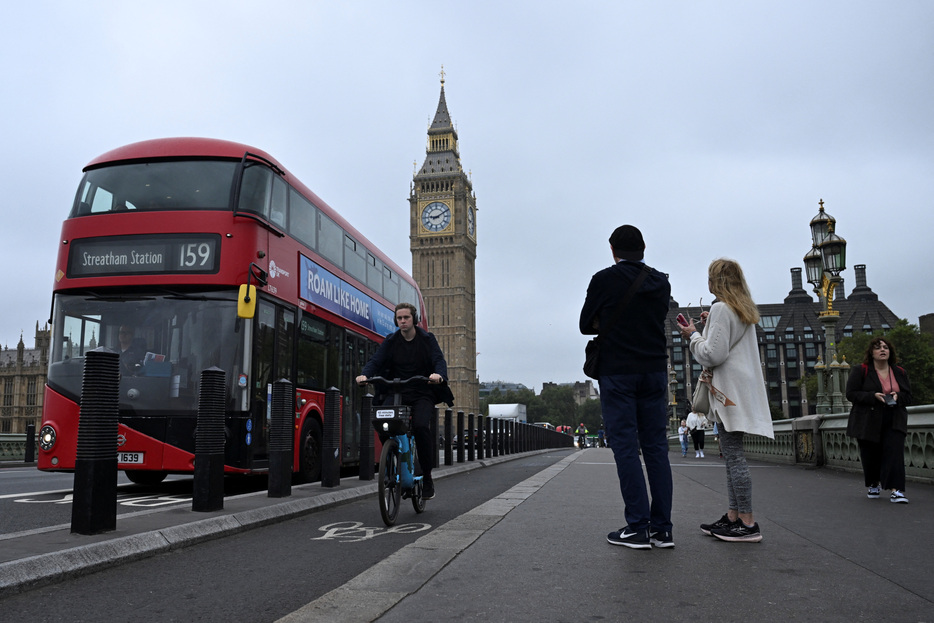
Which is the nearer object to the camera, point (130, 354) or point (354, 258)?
point (130, 354)

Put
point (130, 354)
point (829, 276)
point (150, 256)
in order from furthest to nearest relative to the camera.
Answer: point (829, 276)
point (150, 256)
point (130, 354)

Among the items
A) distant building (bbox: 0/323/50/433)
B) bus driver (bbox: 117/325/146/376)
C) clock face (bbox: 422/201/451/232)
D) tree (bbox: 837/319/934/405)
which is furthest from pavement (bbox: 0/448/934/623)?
clock face (bbox: 422/201/451/232)

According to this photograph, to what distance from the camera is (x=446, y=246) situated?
117562 mm

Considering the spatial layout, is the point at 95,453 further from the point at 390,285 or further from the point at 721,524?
the point at 390,285

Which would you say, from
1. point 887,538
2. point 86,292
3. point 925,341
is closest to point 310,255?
point 86,292

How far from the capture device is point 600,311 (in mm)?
Answer: 4746

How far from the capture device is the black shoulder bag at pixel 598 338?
466cm

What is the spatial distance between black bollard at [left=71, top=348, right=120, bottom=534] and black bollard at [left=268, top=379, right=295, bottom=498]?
8.40 feet

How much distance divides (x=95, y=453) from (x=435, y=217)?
114 m

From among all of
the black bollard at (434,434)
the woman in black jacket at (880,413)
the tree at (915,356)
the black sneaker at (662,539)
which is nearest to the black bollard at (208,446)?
the black bollard at (434,434)

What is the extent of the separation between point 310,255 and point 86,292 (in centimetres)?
292

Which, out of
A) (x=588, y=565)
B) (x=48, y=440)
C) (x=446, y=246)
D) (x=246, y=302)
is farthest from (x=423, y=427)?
(x=446, y=246)

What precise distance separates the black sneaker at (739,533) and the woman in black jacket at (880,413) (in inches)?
133

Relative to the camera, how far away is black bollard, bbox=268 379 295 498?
24.4ft
